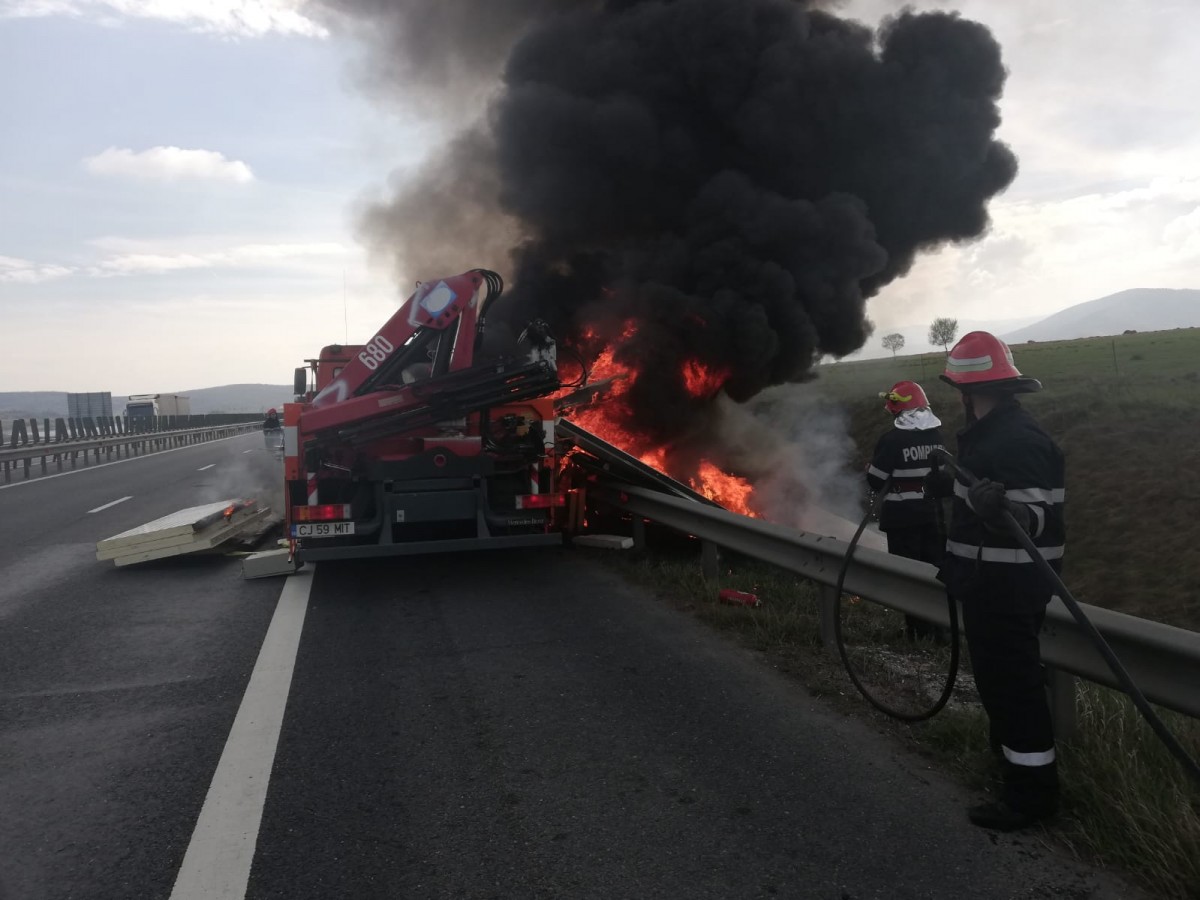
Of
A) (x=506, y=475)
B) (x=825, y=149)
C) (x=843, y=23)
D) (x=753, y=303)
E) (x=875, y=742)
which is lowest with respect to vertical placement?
(x=875, y=742)

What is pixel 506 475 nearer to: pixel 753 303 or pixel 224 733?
pixel 224 733

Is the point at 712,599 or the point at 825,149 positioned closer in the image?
the point at 712,599

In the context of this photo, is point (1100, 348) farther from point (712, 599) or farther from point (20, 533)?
point (20, 533)

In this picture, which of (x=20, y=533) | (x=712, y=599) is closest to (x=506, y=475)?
(x=712, y=599)

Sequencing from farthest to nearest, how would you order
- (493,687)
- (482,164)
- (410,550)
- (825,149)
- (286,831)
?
(482,164), (825,149), (410,550), (493,687), (286,831)

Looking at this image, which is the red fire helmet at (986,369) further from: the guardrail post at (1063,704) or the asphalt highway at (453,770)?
the asphalt highway at (453,770)

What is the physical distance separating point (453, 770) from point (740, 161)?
13.2 meters

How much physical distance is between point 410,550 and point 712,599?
259cm

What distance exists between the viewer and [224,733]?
12.9ft

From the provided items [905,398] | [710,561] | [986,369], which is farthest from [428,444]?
[986,369]

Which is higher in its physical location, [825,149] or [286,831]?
[825,149]

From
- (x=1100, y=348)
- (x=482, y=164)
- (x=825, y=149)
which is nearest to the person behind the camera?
(x=825, y=149)

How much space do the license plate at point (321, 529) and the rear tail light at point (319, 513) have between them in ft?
0.14

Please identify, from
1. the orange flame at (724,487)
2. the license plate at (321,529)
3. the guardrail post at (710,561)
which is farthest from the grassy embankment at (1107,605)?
the orange flame at (724,487)
